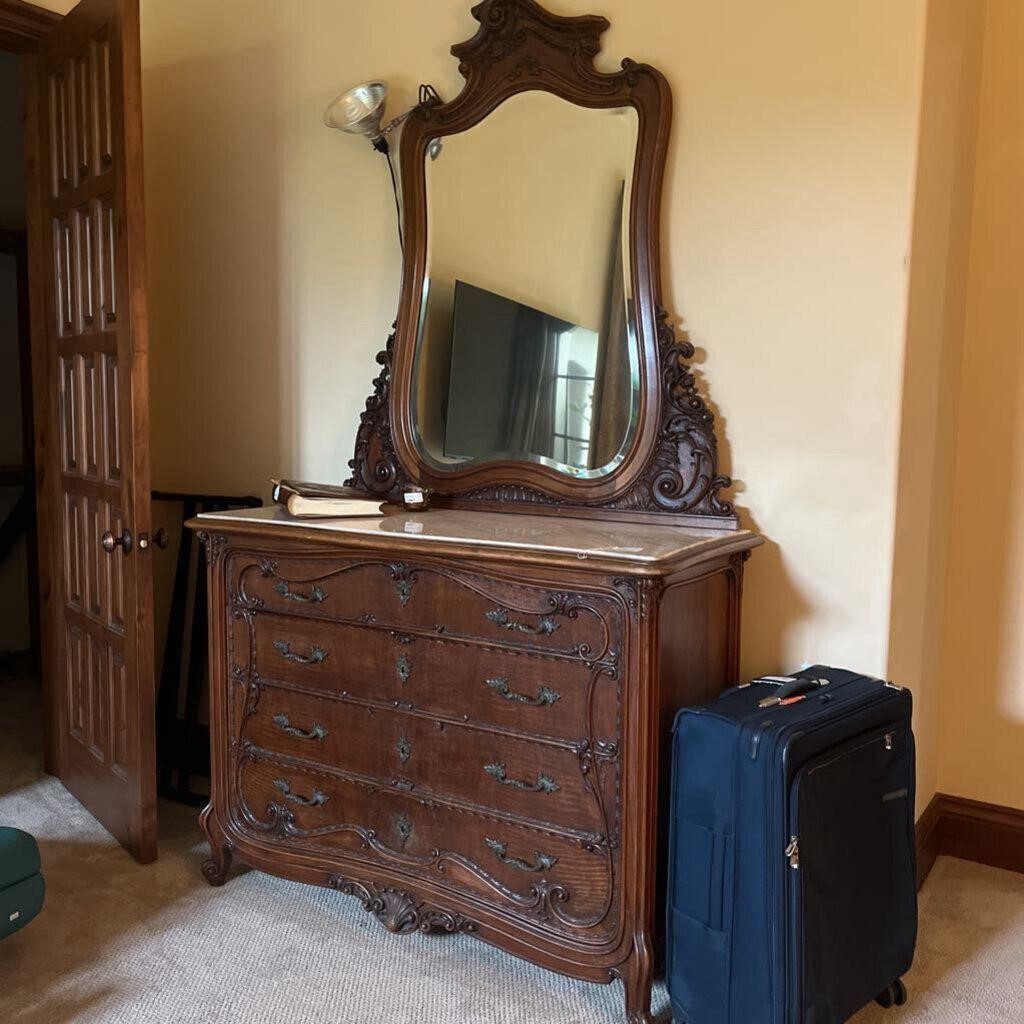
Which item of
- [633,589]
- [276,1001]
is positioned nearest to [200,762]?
[276,1001]

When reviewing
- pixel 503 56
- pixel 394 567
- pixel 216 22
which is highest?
pixel 216 22

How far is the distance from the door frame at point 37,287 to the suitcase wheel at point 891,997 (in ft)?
7.66

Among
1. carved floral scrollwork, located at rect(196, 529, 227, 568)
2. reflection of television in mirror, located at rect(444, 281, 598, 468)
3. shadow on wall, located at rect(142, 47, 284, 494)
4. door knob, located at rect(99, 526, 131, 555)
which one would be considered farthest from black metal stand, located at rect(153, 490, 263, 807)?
reflection of television in mirror, located at rect(444, 281, 598, 468)

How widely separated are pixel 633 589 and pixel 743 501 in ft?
1.76

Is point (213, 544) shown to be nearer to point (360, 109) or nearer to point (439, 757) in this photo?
point (439, 757)

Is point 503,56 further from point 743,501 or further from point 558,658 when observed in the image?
point 558,658

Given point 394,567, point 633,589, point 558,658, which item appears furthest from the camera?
point 394,567

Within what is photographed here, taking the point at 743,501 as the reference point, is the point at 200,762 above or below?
below

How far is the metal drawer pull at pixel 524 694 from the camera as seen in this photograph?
185 centimetres

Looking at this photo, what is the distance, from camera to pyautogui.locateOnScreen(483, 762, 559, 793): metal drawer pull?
6.14 ft

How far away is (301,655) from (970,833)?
67.5 inches

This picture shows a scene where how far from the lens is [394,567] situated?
79.2 inches

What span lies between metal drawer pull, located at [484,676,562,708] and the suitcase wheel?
0.86 meters

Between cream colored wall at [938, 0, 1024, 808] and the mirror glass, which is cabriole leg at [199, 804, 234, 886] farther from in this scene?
cream colored wall at [938, 0, 1024, 808]
